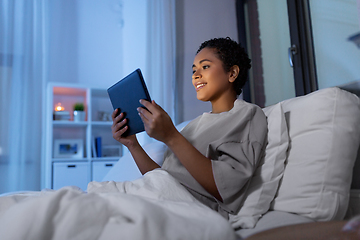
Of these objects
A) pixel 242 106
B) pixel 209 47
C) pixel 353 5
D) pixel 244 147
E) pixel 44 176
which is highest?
pixel 353 5

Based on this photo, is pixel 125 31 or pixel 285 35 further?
pixel 125 31

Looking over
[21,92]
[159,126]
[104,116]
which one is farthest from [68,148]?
[159,126]

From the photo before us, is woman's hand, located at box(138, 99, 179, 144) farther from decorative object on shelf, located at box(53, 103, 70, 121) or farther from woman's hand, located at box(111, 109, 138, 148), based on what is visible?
decorative object on shelf, located at box(53, 103, 70, 121)

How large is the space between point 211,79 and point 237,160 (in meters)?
0.46

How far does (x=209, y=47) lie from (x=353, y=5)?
134 cm

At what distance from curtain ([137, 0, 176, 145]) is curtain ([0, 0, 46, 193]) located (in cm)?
97

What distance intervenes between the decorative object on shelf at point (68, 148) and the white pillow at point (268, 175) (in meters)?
2.37

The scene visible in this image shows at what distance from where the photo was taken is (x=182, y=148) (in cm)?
84

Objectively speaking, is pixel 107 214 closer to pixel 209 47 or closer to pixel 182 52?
pixel 209 47

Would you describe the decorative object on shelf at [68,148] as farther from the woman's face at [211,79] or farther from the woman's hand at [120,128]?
the woman's face at [211,79]

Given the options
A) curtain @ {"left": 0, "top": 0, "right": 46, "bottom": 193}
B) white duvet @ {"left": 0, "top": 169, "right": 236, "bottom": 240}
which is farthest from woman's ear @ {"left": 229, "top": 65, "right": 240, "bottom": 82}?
curtain @ {"left": 0, "top": 0, "right": 46, "bottom": 193}

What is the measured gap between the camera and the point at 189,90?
303 centimetres

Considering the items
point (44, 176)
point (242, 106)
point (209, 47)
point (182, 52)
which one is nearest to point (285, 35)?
point (182, 52)

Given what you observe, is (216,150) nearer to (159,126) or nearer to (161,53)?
(159,126)
